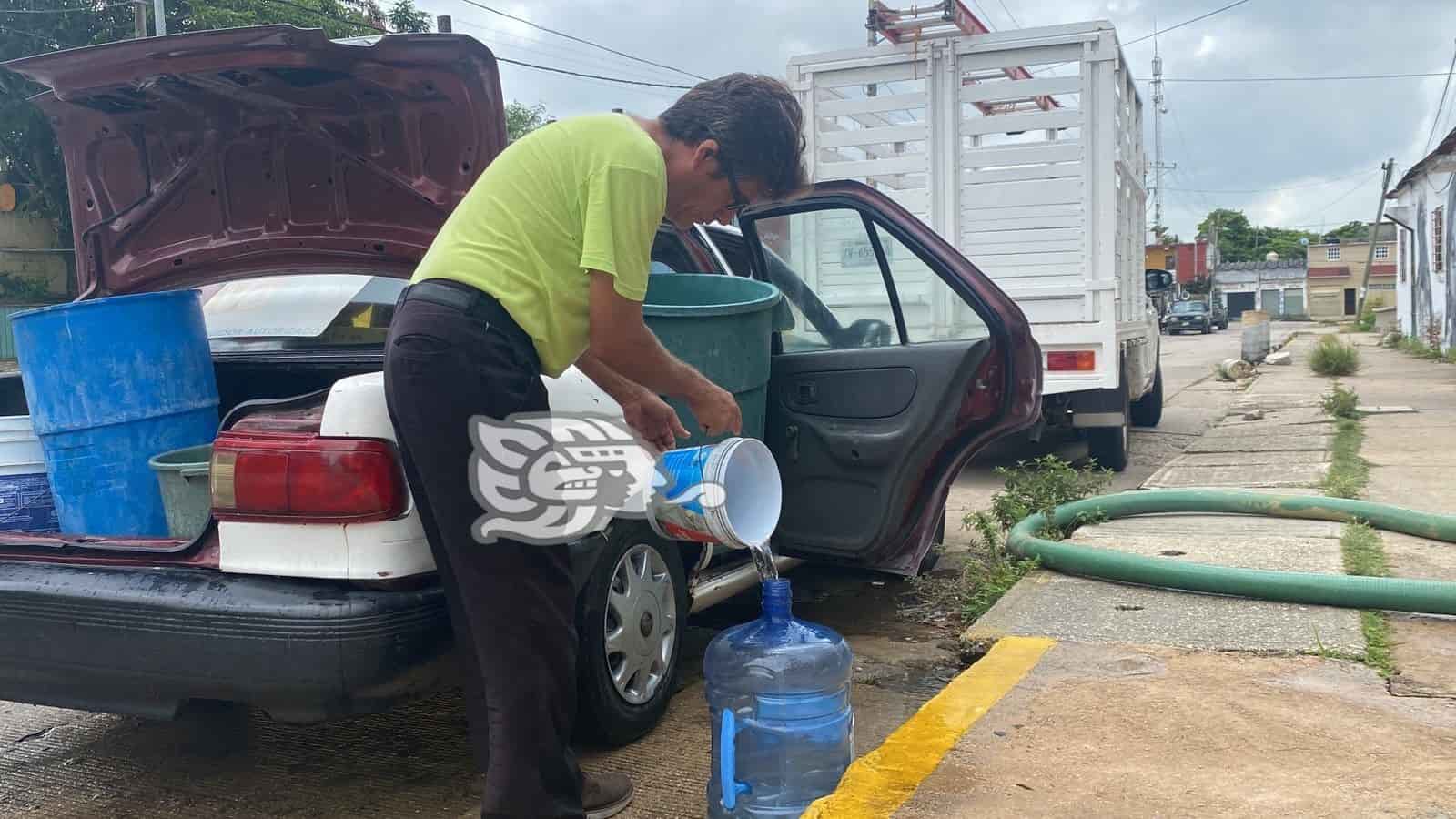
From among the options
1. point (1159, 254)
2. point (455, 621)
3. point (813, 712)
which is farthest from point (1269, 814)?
point (1159, 254)

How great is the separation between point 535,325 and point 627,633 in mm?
1196

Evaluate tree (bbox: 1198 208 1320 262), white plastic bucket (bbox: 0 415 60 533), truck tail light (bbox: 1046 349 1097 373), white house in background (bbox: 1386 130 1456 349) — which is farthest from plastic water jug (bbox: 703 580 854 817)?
tree (bbox: 1198 208 1320 262)

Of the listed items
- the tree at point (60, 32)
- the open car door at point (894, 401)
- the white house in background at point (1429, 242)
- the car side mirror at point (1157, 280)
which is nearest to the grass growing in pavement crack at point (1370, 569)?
the open car door at point (894, 401)

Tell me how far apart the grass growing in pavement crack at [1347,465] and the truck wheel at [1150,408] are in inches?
71.1

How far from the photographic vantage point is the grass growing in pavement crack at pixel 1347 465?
592 cm

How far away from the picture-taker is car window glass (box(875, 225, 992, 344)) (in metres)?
4.04

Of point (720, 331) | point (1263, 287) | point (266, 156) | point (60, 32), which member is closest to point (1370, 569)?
point (720, 331)

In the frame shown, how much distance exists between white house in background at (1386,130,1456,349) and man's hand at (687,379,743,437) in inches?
616

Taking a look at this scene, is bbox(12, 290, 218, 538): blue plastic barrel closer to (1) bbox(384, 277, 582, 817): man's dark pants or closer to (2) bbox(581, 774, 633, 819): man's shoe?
(1) bbox(384, 277, 582, 817): man's dark pants

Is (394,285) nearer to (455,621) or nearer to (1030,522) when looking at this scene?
(455,621)

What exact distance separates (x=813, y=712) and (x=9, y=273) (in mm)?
25297

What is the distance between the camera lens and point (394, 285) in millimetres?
3727

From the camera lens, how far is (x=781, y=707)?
263cm

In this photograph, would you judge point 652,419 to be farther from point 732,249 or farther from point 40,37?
point 40,37
